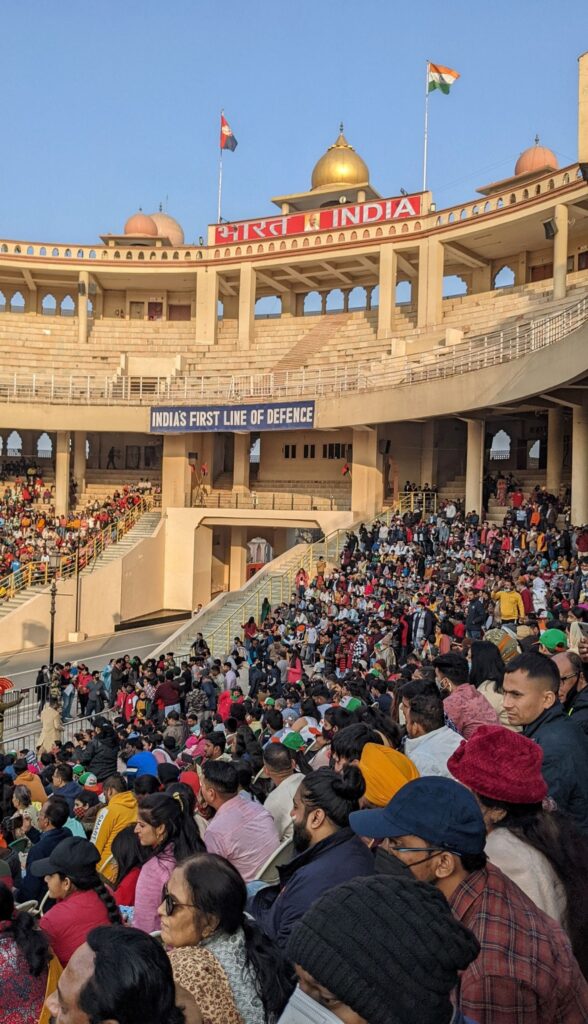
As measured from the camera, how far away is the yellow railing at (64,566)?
2786cm

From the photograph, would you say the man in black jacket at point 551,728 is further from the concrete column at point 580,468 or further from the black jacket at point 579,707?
the concrete column at point 580,468

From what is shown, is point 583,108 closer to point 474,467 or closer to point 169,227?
point 474,467

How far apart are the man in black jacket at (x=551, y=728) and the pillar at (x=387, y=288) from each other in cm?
3061

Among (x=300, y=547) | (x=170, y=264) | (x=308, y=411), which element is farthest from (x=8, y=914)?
(x=170, y=264)

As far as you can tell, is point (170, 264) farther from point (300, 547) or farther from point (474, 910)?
point (474, 910)

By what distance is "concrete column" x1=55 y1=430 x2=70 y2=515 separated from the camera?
34.2 metres

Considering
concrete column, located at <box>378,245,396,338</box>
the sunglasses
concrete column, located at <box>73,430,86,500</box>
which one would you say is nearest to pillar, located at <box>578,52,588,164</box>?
concrete column, located at <box>378,245,396,338</box>

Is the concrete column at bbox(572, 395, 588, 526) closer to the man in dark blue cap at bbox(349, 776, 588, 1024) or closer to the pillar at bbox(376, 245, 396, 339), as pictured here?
the pillar at bbox(376, 245, 396, 339)

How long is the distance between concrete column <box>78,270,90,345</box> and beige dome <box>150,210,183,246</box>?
8901 mm

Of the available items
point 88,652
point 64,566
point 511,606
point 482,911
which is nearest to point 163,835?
point 482,911

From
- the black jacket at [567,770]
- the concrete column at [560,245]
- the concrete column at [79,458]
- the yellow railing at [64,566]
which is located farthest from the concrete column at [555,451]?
the black jacket at [567,770]

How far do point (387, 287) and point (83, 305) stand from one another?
13570 mm

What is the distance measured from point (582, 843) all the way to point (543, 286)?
98.8 feet

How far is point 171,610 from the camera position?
32.8 m
